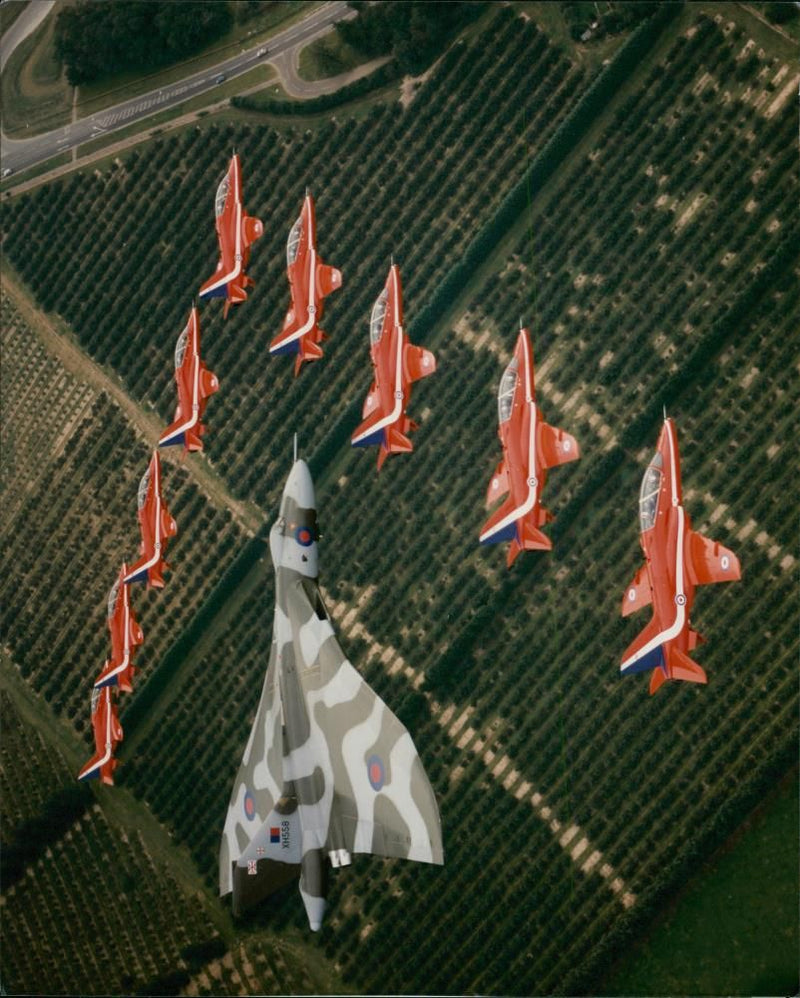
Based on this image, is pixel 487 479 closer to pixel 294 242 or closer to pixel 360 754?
pixel 360 754

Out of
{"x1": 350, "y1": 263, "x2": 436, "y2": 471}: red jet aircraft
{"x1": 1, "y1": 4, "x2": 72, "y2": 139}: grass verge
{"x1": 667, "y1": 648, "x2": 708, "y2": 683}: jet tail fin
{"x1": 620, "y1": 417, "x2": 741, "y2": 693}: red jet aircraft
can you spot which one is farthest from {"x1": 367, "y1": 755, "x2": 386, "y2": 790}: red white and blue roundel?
{"x1": 1, "y1": 4, "x2": 72, "y2": 139}: grass verge

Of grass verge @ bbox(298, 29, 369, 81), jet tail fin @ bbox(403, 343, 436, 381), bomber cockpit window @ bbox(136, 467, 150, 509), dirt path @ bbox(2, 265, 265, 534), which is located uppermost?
grass verge @ bbox(298, 29, 369, 81)

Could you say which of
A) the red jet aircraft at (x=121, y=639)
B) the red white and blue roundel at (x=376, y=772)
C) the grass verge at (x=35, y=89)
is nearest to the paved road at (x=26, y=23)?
the grass verge at (x=35, y=89)

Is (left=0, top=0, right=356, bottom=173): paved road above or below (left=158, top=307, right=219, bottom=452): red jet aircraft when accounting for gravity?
above

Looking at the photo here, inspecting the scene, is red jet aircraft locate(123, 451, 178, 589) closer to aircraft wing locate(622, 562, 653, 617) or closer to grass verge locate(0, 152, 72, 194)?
grass verge locate(0, 152, 72, 194)

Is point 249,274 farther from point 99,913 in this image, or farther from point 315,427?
point 99,913

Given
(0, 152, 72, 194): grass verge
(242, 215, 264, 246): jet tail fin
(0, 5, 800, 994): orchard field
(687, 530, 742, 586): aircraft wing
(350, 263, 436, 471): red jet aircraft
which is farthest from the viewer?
(0, 152, 72, 194): grass verge

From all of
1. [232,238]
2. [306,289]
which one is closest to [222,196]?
[232,238]
